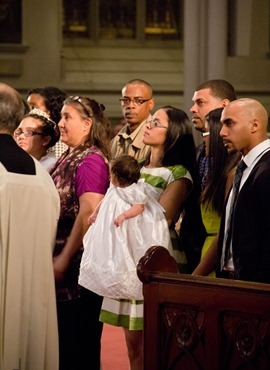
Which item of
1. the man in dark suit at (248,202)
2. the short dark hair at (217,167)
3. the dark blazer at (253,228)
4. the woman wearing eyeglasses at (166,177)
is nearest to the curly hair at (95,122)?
the woman wearing eyeglasses at (166,177)

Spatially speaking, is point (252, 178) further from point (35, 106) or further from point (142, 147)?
point (35, 106)

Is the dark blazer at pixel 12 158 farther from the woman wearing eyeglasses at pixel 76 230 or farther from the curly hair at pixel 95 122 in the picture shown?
the curly hair at pixel 95 122

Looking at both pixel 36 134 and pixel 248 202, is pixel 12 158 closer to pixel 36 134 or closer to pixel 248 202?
pixel 248 202

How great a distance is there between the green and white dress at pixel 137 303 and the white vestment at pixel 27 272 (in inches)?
32.4

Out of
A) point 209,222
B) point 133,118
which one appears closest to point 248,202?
point 209,222

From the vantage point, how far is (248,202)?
4.81m

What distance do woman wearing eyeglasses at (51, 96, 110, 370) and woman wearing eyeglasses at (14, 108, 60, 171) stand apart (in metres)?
0.37

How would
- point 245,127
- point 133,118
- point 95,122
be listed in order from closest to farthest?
point 245,127 < point 95,122 < point 133,118

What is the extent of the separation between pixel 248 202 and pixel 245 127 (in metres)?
0.39

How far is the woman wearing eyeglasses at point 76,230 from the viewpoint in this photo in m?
5.68

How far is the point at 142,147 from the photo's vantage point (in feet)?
21.2

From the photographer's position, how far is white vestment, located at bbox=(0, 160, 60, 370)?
4648mm

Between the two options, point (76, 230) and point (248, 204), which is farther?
point (76, 230)

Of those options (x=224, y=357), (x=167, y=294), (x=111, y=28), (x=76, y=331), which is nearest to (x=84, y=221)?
(x=76, y=331)
